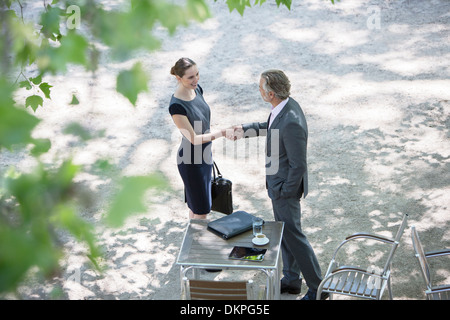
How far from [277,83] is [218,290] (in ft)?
5.51

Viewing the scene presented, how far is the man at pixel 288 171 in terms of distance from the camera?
14.7ft

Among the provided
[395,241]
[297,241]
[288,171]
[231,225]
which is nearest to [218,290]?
[231,225]

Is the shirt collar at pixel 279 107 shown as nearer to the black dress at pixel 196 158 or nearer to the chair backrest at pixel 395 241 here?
the black dress at pixel 196 158

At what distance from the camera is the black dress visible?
5.16 meters

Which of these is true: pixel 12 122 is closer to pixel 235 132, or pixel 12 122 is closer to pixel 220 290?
pixel 220 290

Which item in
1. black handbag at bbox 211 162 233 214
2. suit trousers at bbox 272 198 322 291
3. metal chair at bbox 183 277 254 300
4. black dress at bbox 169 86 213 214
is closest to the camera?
metal chair at bbox 183 277 254 300

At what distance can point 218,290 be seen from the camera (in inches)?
156

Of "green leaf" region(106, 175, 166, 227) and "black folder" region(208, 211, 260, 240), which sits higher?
"green leaf" region(106, 175, 166, 227)

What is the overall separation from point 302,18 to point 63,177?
1085 cm

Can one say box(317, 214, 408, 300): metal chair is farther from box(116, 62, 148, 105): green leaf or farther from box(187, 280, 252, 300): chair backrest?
box(116, 62, 148, 105): green leaf

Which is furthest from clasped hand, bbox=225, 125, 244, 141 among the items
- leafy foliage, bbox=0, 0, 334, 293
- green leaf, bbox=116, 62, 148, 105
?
green leaf, bbox=116, 62, 148, 105

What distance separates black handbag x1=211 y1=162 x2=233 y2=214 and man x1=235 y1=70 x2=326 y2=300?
724 mm

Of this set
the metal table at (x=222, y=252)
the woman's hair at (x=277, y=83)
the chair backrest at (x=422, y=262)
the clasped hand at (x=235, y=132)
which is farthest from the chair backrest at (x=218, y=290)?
the clasped hand at (x=235, y=132)

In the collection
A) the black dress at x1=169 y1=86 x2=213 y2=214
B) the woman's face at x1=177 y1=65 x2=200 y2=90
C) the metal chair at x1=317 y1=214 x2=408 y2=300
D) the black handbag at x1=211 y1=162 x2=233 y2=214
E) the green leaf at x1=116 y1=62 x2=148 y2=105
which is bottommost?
the metal chair at x1=317 y1=214 x2=408 y2=300
